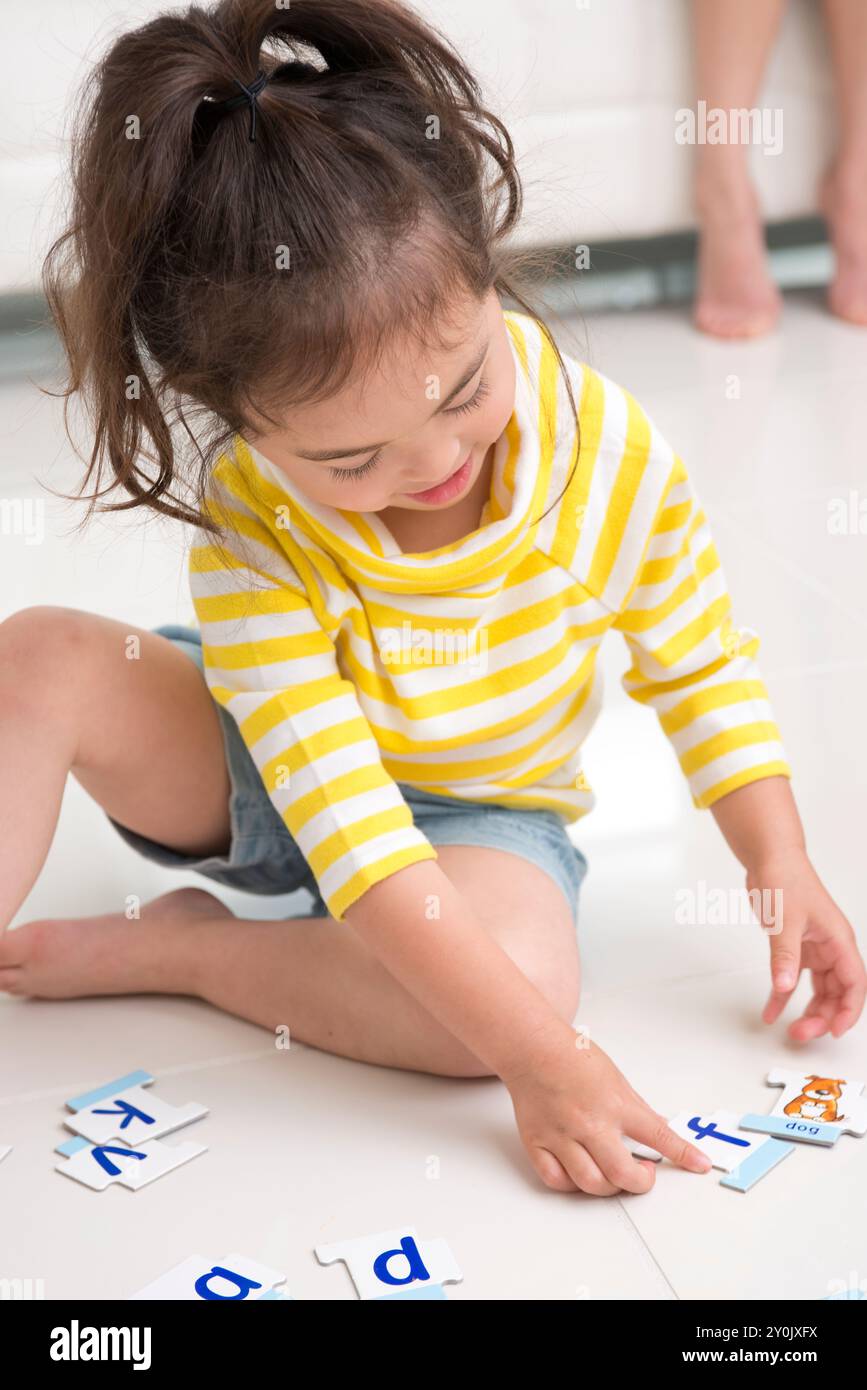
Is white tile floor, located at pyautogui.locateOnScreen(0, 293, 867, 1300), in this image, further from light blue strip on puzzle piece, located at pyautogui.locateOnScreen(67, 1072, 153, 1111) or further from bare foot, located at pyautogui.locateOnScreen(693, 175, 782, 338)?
bare foot, located at pyautogui.locateOnScreen(693, 175, 782, 338)

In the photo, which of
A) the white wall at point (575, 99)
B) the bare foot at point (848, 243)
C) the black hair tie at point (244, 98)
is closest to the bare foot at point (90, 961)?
the black hair tie at point (244, 98)

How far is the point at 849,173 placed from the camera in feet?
8.01

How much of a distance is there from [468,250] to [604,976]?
0.52m

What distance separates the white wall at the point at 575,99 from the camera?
2.17 meters

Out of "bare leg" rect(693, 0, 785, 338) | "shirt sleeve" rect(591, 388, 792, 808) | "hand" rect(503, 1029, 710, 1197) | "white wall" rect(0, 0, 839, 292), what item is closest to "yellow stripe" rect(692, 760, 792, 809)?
"shirt sleeve" rect(591, 388, 792, 808)

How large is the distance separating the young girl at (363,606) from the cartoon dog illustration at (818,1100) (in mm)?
49

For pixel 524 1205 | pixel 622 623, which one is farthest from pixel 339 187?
pixel 524 1205

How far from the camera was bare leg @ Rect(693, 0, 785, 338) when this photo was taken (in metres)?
2.35

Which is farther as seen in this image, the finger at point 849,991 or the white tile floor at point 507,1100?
the finger at point 849,991

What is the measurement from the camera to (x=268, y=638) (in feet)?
3.22

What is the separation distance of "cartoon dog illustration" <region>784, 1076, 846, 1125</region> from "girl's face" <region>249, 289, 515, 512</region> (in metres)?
0.41

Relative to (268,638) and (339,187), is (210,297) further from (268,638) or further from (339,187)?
(268,638)

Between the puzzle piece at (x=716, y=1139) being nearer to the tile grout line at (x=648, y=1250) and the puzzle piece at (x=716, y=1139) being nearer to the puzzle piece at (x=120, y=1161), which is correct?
the tile grout line at (x=648, y=1250)

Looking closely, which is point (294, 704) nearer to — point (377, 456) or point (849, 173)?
point (377, 456)
